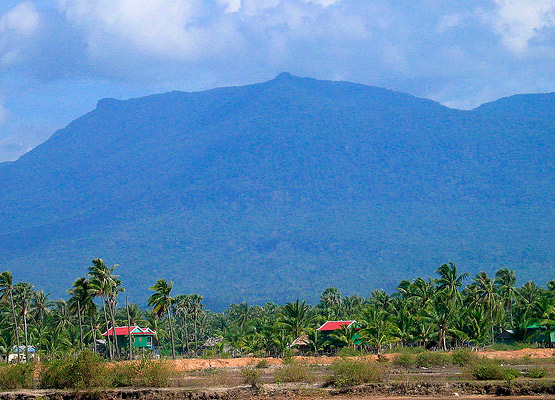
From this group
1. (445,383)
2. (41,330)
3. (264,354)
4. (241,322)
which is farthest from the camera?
(241,322)

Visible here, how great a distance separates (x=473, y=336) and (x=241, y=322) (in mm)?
68674

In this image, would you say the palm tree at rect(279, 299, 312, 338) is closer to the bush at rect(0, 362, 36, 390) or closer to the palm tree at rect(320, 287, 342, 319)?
the palm tree at rect(320, 287, 342, 319)

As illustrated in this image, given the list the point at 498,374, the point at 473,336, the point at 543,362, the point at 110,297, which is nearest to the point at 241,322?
the point at 110,297

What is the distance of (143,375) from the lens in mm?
51594

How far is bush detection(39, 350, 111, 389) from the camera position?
49312mm

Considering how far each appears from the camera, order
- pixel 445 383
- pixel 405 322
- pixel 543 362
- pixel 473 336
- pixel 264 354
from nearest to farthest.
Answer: pixel 445 383 → pixel 543 362 → pixel 473 336 → pixel 405 322 → pixel 264 354

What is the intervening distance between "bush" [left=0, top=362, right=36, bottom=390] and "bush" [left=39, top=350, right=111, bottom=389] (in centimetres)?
164

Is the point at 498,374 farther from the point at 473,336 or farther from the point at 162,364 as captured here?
the point at 473,336

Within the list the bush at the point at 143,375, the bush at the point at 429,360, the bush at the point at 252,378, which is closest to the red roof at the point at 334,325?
the bush at the point at 429,360

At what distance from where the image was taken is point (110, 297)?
278 feet

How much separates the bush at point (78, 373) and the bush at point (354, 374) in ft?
50.1

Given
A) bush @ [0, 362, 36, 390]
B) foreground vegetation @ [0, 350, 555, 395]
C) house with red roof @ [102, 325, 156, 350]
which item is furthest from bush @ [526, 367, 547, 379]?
house with red roof @ [102, 325, 156, 350]

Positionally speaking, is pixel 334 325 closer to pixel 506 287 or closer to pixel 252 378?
pixel 506 287

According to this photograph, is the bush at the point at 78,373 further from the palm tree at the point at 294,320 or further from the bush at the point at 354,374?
the palm tree at the point at 294,320
